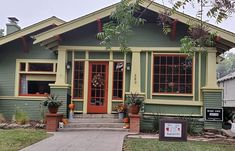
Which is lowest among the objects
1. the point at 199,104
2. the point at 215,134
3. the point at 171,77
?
the point at 215,134

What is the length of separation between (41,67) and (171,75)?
230 inches

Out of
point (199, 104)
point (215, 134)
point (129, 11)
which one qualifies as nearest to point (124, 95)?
point (199, 104)

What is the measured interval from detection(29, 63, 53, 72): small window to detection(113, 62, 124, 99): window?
126 inches

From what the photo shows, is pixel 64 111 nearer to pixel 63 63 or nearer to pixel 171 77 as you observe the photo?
pixel 63 63

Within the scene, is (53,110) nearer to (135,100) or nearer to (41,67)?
(135,100)

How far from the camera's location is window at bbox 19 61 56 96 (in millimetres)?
15352

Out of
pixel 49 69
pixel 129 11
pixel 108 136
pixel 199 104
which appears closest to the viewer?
pixel 129 11

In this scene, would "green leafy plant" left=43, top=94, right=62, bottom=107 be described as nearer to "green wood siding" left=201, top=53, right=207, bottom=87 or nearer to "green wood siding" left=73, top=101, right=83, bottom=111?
"green wood siding" left=73, top=101, right=83, bottom=111

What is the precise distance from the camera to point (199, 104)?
1315cm

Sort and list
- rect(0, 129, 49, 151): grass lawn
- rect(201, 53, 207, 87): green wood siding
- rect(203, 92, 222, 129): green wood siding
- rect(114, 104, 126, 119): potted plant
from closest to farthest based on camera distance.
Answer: rect(0, 129, 49, 151): grass lawn < rect(203, 92, 222, 129): green wood siding < rect(114, 104, 126, 119): potted plant < rect(201, 53, 207, 87): green wood siding

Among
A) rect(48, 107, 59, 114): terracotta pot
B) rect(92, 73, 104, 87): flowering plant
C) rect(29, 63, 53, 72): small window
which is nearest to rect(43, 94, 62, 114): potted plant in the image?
rect(48, 107, 59, 114): terracotta pot

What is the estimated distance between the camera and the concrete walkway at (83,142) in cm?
845

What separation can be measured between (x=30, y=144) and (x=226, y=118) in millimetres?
9191

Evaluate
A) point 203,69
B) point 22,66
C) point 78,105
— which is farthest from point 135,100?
point 22,66
